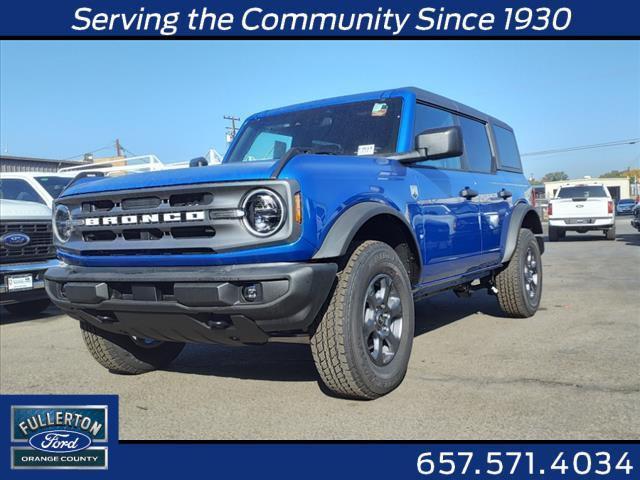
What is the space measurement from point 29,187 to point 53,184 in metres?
0.37

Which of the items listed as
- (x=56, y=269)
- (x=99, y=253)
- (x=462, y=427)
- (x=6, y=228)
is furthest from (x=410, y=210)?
(x=6, y=228)

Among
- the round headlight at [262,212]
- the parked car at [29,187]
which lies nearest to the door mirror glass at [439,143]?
the round headlight at [262,212]

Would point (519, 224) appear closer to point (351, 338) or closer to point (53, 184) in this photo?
point (351, 338)

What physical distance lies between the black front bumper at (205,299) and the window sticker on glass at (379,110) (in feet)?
5.61

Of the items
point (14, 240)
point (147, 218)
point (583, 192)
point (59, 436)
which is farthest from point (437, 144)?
point (583, 192)

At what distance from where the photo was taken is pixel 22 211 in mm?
6965

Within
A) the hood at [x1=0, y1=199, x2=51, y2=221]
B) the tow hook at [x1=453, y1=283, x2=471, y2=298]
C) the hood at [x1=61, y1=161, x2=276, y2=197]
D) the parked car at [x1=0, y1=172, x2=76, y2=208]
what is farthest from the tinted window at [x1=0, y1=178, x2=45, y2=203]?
the tow hook at [x1=453, y1=283, x2=471, y2=298]

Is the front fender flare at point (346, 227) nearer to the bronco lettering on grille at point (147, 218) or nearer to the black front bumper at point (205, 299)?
the black front bumper at point (205, 299)

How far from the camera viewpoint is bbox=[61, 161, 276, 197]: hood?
3.01 meters

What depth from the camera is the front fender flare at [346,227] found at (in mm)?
3094

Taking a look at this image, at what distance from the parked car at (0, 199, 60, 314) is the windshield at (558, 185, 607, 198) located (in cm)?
1573

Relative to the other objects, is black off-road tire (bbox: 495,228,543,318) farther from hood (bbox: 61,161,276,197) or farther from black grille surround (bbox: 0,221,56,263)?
black grille surround (bbox: 0,221,56,263)

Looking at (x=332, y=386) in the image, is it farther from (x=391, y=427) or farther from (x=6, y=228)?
(x=6, y=228)

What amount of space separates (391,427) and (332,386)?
0.43m
